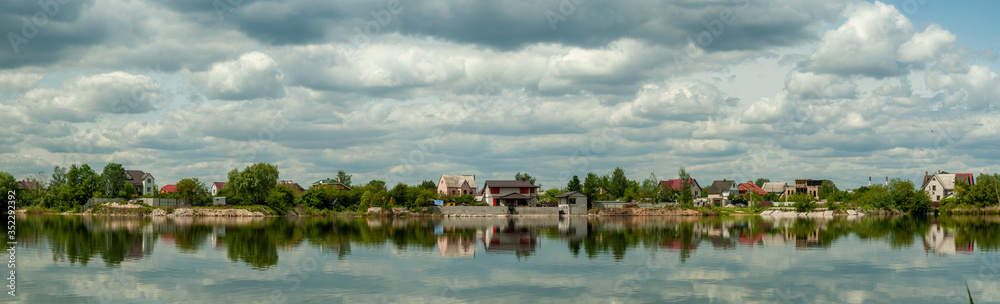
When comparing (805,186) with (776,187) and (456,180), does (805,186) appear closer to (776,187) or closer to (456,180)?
(776,187)

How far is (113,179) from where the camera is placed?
111500 millimetres

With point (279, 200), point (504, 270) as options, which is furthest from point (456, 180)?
point (504, 270)

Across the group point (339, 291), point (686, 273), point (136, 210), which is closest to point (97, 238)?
point (339, 291)

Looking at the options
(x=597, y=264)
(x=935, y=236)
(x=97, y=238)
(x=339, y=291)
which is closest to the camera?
(x=339, y=291)

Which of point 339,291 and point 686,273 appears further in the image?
point 686,273

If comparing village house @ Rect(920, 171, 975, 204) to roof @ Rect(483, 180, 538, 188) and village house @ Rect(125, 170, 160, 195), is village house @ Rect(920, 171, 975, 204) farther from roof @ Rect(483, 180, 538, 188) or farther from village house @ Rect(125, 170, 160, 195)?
village house @ Rect(125, 170, 160, 195)

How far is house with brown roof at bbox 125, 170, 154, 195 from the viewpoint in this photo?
13512cm

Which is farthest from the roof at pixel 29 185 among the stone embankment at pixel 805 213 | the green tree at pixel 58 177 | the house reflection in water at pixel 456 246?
the stone embankment at pixel 805 213

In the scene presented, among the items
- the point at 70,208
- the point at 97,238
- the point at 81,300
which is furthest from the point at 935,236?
the point at 70,208

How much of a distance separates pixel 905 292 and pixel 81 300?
27.7 meters

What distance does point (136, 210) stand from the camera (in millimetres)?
93875

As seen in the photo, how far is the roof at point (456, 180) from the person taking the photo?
459 feet

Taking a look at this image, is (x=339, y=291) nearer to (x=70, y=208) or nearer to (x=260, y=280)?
(x=260, y=280)

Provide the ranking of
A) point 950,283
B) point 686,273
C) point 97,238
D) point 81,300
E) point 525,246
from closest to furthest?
point 81,300 → point 950,283 → point 686,273 → point 525,246 → point 97,238
